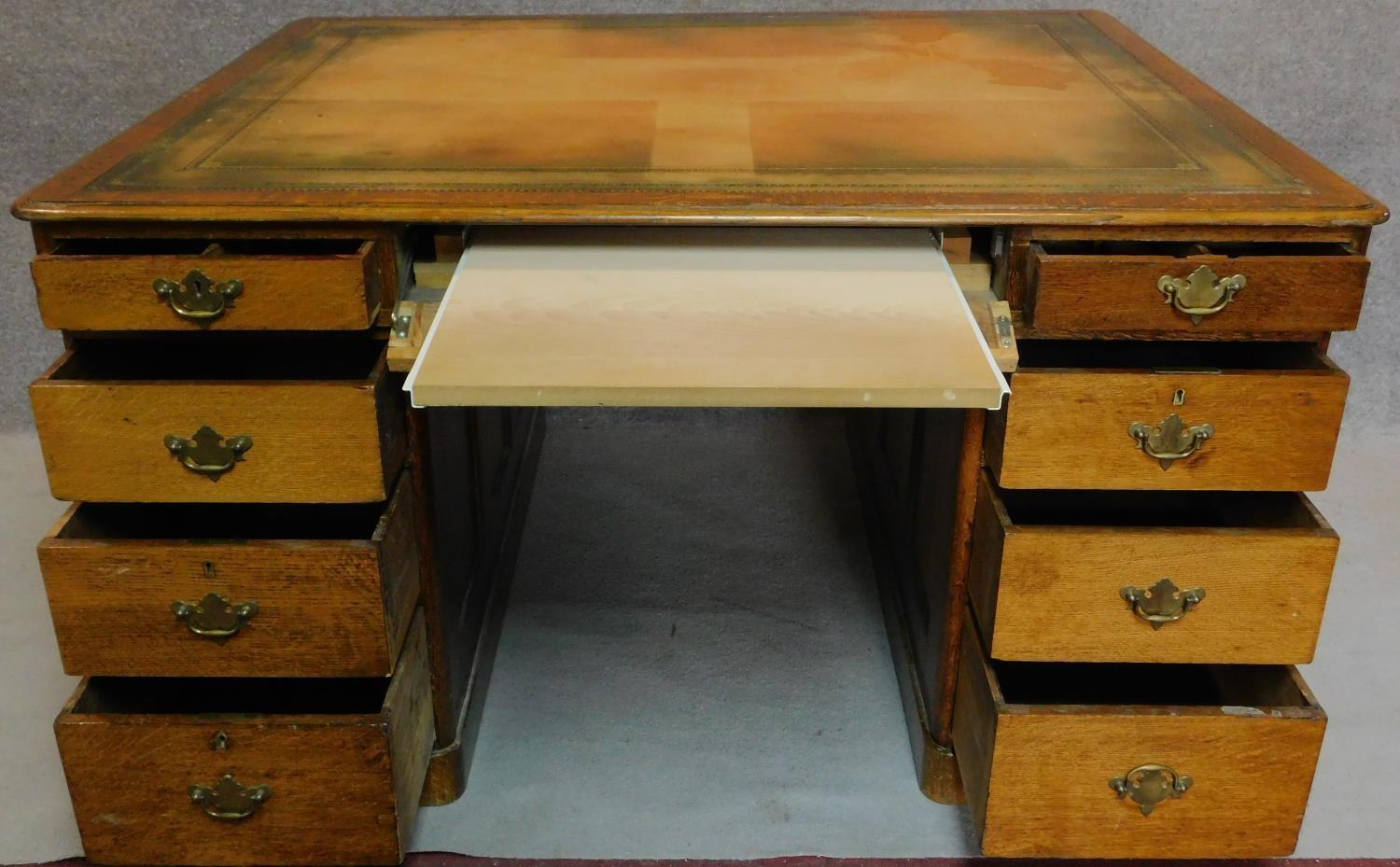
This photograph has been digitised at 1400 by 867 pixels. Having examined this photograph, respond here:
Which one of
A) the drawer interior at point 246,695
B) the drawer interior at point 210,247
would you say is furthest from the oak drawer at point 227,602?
the drawer interior at point 210,247

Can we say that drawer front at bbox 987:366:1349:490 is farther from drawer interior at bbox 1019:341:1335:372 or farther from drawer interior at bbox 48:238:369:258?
drawer interior at bbox 48:238:369:258

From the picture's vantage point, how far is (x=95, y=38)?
1.95 meters

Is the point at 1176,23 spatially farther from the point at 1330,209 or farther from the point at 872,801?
the point at 872,801

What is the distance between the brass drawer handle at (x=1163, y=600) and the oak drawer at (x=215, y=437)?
662mm

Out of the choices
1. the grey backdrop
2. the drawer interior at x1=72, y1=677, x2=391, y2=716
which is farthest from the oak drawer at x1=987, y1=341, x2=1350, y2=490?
the grey backdrop

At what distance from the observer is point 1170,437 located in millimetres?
1132

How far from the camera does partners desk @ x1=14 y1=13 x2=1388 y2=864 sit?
109cm

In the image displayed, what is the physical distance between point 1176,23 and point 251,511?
1.47m

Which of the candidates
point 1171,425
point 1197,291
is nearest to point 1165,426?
point 1171,425

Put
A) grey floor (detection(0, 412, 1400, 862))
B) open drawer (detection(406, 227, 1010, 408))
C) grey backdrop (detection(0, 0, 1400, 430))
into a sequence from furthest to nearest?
grey backdrop (detection(0, 0, 1400, 430)) → grey floor (detection(0, 412, 1400, 862)) → open drawer (detection(406, 227, 1010, 408))

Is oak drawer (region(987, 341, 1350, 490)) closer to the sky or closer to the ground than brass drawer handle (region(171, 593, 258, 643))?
closer to the sky

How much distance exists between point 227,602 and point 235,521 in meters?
0.24

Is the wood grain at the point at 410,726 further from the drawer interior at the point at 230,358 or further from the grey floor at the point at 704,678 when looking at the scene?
the drawer interior at the point at 230,358

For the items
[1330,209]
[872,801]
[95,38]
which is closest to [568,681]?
[872,801]
